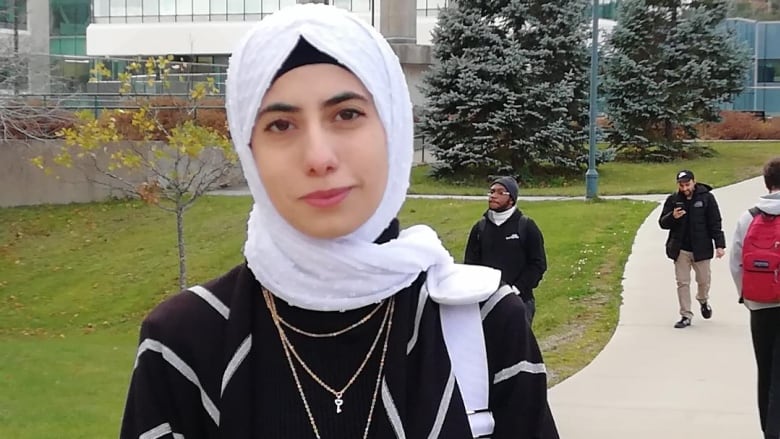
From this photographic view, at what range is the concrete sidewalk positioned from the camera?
8.14 metres

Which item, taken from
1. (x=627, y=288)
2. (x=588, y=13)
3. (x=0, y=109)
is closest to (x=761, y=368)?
(x=627, y=288)

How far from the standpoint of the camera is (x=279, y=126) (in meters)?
1.93

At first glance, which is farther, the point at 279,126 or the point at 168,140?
the point at 168,140

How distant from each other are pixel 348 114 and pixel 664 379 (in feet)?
27.2

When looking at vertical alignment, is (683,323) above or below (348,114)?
below

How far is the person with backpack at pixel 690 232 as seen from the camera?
11.6 m

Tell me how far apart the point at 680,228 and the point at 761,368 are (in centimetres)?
471

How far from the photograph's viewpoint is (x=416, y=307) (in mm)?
2002

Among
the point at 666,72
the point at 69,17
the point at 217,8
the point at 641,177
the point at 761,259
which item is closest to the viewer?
the point at 761,259

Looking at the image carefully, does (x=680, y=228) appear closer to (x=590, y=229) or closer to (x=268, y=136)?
(x=590, y=229)

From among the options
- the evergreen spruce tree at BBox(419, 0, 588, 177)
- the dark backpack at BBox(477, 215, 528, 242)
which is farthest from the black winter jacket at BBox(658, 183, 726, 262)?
the evergreen spruce tree at BBox(419, 0, 588, 177)

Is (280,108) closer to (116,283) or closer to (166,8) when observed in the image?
(116,283)

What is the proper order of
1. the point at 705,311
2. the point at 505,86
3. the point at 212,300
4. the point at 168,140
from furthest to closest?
1. the point at 505,86
2. the point at 168,140
3. the point at 705,311
4. the point at 212,300

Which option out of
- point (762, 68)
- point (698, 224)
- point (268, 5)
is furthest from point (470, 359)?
point (268, 5)
